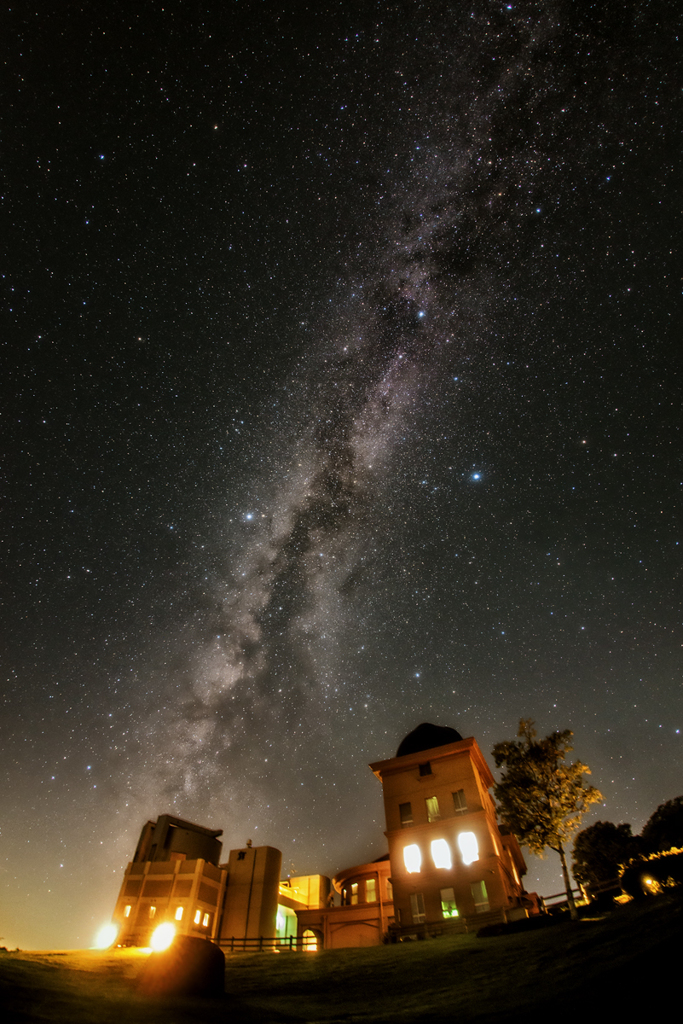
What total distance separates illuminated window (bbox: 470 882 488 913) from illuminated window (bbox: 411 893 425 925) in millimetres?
3045

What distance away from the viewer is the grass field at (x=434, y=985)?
7.36 m

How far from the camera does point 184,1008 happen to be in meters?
10.2

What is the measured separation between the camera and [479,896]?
27469 millimetres

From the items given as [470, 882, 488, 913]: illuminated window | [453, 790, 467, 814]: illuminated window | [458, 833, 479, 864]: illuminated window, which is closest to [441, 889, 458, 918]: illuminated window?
[470, 882, 488, 913]: illuminated window

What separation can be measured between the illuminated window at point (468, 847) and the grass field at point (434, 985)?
13.4m

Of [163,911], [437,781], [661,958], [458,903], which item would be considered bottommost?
[661,958]

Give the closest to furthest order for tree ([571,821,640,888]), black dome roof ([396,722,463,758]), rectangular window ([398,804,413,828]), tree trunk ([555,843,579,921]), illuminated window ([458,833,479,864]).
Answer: tree trunk ([555,843,579,921]) → illuminated window ([458,833,479,864]) → rectangular window ([398,804,413,828]) → black dome roof ([396,722,463,758]) → tree ([571,821,640,888])

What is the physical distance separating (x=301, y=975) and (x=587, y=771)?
16812mm

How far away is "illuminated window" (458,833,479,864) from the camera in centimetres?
2875

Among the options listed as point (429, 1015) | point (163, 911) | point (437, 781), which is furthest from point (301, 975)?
point (163, 911)

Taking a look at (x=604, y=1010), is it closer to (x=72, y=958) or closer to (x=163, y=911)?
(x=72, y=958)

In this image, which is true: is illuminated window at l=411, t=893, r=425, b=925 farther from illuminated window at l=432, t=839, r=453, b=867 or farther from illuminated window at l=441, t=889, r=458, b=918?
illuminated window at l=432, t=839, r=453, b=867

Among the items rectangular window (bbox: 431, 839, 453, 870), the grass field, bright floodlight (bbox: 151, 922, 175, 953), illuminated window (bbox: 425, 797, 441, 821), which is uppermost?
illuminated window (bbox: 425, 797, 441, 821)

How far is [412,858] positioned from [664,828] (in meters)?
29.1
